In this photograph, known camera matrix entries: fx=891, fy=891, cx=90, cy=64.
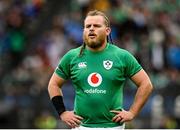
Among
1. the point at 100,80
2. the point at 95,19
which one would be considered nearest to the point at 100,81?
the point at 100,80

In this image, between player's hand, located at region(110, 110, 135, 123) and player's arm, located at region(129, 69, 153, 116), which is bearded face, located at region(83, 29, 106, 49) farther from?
player's hand, located at region(110, 110, 135, 123)

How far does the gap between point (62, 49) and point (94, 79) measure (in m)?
8.29

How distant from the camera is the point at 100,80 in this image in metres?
8.98

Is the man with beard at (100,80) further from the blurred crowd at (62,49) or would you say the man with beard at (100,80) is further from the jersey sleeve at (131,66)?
the blurred crowd at (62,49)

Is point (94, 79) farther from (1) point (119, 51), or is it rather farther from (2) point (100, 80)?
(1) point (119, 51)

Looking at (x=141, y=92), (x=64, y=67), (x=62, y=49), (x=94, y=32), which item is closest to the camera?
(x=94, y=32)

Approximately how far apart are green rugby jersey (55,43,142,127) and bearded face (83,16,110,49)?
15cm

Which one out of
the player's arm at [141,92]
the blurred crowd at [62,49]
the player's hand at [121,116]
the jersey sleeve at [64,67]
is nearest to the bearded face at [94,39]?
the jersey sleeve at [64,67]

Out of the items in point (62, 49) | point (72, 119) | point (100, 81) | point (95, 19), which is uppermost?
point (95, 19)

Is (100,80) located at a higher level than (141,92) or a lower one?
higher

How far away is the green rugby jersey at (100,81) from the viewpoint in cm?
898

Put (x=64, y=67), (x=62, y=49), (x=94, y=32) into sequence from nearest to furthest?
(x=94, y=32), (x=64, y=67), (x=62, y=49)

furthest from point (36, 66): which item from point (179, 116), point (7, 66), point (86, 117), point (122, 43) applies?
point (86, 117)

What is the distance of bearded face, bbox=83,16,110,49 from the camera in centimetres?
894
